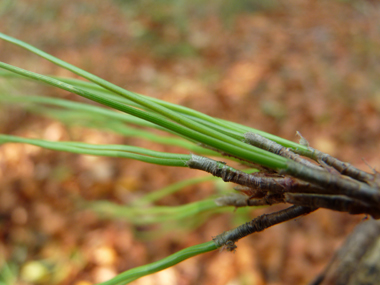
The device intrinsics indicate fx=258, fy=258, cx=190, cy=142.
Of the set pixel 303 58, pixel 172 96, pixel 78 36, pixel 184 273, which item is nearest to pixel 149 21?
pixel 78 36

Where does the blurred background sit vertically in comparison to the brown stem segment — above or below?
above

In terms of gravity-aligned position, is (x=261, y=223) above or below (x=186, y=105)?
below

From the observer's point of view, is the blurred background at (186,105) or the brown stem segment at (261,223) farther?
the blurred background at (186,105)

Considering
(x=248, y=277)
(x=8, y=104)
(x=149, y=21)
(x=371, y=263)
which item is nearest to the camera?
(x=371, y=263)

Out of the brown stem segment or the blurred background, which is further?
the blurred background

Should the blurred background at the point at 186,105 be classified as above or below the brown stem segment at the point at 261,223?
above

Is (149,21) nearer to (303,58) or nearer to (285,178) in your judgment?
(303,58)

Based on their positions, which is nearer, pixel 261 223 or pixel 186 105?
pixel 261 223

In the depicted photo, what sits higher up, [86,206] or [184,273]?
[86,206]
